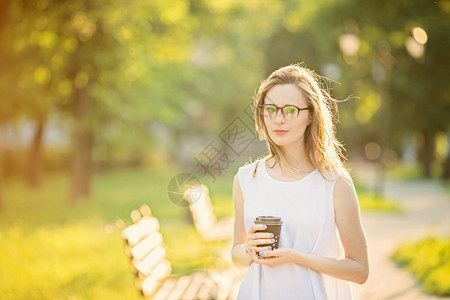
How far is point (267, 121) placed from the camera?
3074mm

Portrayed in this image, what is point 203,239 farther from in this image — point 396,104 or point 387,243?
point 396,104

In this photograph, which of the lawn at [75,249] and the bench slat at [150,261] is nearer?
the bench slat at [150,261]

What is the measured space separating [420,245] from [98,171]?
33783 mm

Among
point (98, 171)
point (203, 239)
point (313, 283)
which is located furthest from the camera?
point (98, 171)

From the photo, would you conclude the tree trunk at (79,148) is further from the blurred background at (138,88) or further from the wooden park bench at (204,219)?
the wooden park bench at (204,219)

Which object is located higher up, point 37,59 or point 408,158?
point 37,59

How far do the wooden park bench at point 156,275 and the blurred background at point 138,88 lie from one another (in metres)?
0.36

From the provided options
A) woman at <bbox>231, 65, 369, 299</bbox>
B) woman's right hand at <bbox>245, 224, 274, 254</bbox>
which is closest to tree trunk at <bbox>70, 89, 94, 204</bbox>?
woman at <bbox>231, 65, 369, 299</bbox>

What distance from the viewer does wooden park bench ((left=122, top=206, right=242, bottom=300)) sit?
5.11 meters

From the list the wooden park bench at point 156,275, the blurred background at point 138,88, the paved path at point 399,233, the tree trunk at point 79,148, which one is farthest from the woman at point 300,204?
the tree trunk at point 79,148

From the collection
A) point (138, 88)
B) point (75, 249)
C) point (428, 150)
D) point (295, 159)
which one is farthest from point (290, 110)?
point (428, 150)

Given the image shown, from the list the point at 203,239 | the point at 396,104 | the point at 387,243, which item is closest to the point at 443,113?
the point at 396,104

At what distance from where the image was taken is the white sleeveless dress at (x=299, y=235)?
2.96 m

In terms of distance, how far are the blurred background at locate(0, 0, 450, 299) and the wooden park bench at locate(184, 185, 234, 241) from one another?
0.40 metres
